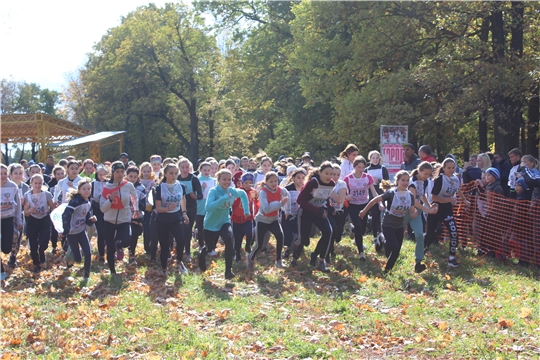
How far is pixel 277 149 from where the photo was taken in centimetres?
3919

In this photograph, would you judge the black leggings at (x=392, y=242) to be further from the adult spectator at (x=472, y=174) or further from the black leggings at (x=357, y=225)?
the adult spectator at (x=472, y=174)

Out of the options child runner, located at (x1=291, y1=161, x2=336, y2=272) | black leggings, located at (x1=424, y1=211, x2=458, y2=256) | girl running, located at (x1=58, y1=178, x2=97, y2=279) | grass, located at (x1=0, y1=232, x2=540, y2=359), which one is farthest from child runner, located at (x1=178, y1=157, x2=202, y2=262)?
black leggings, located at (x1=424, y1=211, x2=458, y2=256)

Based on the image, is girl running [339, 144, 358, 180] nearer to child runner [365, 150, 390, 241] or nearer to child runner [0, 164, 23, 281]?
child runner [365, 150, 390, 241]

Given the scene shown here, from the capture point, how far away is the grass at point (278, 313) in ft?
21.2

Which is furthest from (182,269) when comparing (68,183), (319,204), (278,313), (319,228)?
(68,183)

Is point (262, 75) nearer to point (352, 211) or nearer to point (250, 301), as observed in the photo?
point (352, 211)

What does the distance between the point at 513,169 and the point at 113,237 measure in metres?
8.02

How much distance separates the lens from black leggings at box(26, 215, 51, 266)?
424 inches

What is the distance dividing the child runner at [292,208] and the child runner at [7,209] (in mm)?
4936

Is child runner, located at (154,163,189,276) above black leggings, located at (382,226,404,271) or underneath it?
above

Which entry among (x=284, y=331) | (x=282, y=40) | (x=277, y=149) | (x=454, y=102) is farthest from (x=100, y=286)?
(x=277, y=149)

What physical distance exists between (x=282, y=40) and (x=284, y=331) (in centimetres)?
2980

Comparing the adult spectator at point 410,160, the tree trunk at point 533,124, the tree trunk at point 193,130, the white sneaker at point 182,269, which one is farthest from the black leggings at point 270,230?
the tree trunk at point 193,130

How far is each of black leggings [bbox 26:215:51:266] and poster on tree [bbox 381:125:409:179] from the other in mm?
8076
